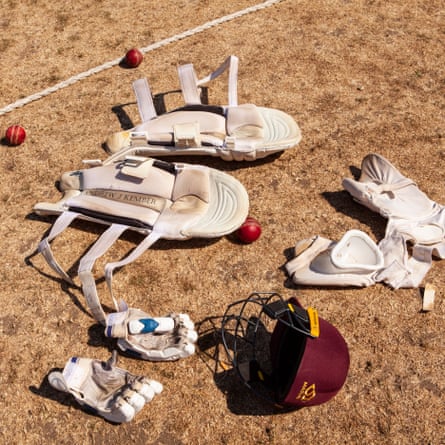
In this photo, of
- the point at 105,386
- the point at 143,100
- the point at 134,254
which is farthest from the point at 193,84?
the point at 105,386

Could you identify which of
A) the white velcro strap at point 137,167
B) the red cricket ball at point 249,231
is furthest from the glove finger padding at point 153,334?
the white velcro strap at point 137,167

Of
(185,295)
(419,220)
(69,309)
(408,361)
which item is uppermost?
(69,309)

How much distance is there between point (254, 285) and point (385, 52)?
4825 mm

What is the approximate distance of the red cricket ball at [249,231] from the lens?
19.4ft

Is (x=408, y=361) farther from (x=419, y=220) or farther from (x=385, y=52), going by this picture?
(x=385, y=52)

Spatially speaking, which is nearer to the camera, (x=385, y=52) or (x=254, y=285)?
(x=254, y=285)

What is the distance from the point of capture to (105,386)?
493 centimetres

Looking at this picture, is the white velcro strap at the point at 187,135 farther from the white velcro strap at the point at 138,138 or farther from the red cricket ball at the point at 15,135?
the red cricket ball at the point at 15,135

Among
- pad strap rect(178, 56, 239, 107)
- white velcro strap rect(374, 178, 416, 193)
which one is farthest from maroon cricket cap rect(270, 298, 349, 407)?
pad strap rect(178, 56, 239, 107)

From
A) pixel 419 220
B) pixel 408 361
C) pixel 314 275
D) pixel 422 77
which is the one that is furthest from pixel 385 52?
pixel 408 361

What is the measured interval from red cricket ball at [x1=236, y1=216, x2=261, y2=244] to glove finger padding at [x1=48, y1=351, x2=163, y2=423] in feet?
6.35

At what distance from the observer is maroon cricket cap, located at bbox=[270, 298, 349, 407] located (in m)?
4.41

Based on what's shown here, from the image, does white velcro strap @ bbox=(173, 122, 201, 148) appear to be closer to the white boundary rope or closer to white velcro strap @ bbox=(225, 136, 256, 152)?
white velcro strap @ bbox=(225, 136, 256, 152)

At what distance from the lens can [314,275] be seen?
5609 mm
